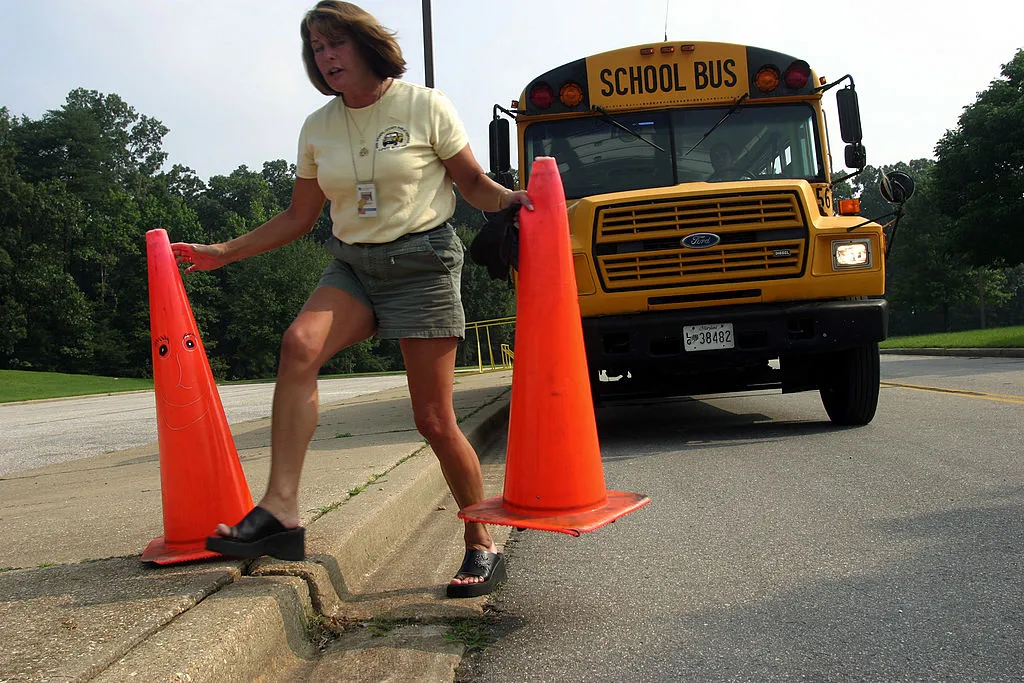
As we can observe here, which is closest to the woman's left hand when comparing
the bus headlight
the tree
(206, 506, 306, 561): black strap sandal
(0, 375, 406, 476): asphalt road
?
(206, 506, 306, 561): black strap sandal

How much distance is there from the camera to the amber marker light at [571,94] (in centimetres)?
830

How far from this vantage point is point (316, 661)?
110 inches

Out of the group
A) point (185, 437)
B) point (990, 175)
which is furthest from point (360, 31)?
point (990, 175)

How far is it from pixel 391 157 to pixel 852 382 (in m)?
5.48

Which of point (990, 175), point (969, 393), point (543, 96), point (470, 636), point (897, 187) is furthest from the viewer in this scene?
point (990, 175)

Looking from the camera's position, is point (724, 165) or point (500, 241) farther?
point (724, 165)

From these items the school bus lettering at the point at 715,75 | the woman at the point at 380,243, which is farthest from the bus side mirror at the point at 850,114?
the woman at the point at 380,243

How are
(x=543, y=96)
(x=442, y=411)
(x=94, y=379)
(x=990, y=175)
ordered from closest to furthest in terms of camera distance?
(x=442, y=411) < (x=543, y=96) < (x=990, y=175) < (x=94, y=379)

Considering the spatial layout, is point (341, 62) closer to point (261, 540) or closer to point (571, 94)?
point (261, 540)

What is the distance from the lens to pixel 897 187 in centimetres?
758

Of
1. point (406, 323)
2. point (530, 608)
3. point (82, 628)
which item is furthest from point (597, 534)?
point (82, 628)

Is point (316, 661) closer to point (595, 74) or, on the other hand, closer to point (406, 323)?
point (406, 323)

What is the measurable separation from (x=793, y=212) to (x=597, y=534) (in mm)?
3693

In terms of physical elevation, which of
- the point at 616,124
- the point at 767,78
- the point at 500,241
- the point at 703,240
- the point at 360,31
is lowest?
the point at 500,241
